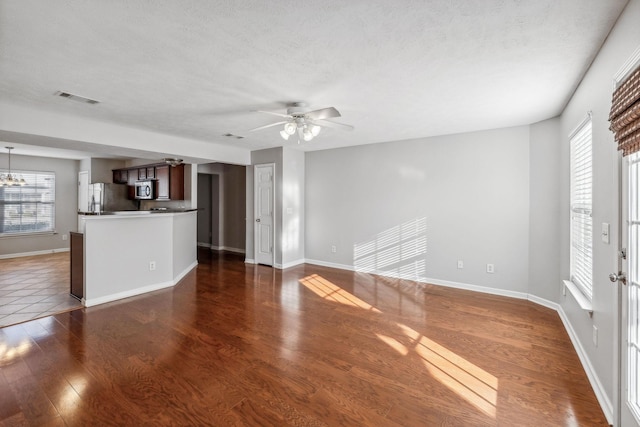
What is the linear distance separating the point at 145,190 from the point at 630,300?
26.0ft

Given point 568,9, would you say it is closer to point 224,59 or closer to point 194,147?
point 224,59

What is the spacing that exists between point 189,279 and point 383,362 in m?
3.81

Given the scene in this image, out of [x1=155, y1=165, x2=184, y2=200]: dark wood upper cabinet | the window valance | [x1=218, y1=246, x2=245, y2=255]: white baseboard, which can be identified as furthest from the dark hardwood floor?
[x1=218, y1=246, x2=245, y2=255]: white baseboard

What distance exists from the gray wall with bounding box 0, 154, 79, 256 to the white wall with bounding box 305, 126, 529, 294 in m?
6.33

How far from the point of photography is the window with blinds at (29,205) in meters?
6.74

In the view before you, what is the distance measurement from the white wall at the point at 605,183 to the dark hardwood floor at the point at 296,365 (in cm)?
31

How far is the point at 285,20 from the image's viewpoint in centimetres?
179

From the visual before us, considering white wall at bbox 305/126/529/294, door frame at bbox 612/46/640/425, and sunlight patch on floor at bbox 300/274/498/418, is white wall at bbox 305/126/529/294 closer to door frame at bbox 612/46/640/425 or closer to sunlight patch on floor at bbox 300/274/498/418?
sunlight patch on floor at bbox 300/274/498/418

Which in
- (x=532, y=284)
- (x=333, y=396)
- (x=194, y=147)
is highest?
(x=194, y=147)

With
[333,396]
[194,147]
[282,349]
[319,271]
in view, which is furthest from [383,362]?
[194,147]

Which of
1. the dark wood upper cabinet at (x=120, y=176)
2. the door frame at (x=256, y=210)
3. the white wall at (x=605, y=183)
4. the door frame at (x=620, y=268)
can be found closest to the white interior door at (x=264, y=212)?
the door frame at (x=256, y=210)

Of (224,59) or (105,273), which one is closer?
(224,59)

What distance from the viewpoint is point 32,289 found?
14.6 ft

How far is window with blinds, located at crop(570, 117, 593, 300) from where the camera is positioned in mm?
2500
